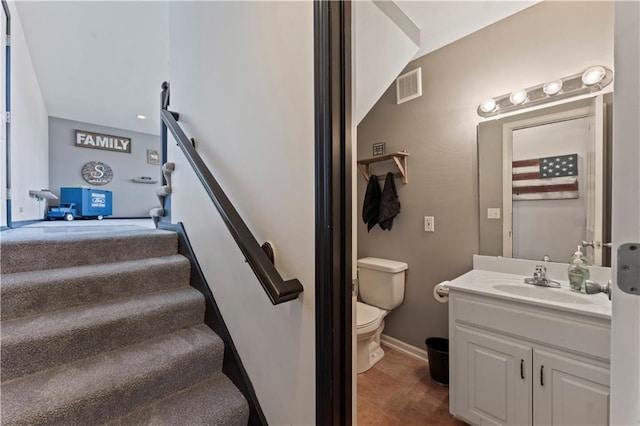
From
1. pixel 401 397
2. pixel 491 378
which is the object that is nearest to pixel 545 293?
pixel 491 378

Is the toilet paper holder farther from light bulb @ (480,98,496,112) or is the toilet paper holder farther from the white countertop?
light bulb @ (480,98,496,112)

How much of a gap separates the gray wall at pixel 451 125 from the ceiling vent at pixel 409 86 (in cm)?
5

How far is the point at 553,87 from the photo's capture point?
5.13 feet

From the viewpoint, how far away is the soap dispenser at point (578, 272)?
4.44 ft

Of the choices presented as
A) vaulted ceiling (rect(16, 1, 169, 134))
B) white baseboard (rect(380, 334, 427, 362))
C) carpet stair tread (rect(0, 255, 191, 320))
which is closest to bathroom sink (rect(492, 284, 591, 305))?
white baseboard (rect(380, 334, 427, 362))

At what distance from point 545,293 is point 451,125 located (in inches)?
50.8

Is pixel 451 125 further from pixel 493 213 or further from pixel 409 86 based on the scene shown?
pixel 493 213

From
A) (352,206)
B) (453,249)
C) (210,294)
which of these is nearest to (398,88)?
(453,249)

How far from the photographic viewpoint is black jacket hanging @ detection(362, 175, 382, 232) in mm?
2498

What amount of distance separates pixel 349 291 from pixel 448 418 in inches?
52.0

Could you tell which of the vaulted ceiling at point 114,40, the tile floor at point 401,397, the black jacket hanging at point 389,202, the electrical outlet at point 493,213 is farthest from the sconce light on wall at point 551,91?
the tile floor at point 401,397

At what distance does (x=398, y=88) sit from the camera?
7.77 ft

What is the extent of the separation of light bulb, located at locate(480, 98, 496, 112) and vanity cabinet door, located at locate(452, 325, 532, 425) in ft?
4.74

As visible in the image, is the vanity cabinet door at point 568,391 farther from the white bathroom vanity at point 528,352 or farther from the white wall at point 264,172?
the white wall at point 264,172
